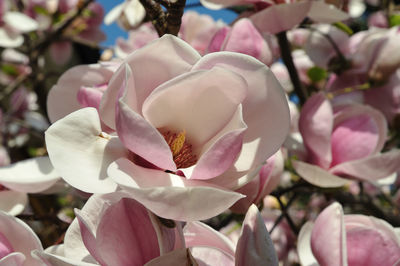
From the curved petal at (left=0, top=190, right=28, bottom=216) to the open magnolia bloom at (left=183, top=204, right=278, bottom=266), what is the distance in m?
0.25

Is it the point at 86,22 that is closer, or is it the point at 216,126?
the point at 216,126

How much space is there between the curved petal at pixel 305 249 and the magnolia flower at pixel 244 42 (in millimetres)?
227

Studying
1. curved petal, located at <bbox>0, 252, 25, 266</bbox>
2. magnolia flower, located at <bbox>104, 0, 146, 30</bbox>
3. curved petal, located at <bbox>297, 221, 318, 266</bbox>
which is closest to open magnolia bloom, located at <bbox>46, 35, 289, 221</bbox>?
curved petal, located at <bbox>0, 252, 25, 266</bbox>

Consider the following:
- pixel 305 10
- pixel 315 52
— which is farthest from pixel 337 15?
pixel 315 52

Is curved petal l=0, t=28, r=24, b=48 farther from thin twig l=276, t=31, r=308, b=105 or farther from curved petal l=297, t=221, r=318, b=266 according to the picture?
curved petal l=297, t=221, r=318, b=266

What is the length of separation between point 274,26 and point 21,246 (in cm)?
47

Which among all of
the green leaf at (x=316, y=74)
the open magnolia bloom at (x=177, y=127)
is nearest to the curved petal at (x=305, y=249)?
the open magnolia bloom at (x=177, y=127)

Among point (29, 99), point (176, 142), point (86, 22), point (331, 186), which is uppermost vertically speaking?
point (176, 142)

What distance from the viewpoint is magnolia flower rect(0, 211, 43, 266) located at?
488mm

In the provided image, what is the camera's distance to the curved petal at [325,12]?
76 centimetres

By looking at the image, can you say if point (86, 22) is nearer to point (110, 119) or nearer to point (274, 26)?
point (274, 26)

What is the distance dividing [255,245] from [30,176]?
1.00 feet

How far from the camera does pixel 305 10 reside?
0.73 metres

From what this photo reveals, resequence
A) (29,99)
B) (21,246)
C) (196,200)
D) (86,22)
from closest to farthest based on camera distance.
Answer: (196,200) < (21,246) < (86,22) < (29,99)
